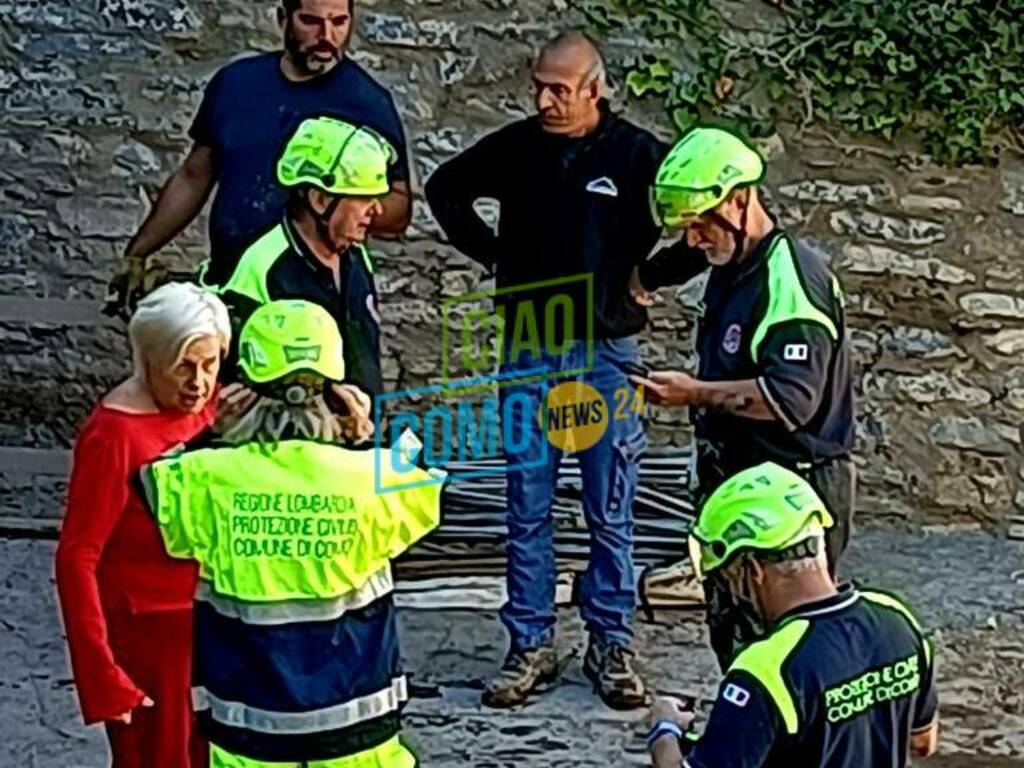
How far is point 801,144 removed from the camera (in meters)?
7.29

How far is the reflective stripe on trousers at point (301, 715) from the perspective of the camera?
3617mm

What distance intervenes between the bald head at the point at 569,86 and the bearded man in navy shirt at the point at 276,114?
432mm

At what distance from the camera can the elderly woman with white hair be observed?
4.05 m

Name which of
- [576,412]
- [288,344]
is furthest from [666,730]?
[576,412]

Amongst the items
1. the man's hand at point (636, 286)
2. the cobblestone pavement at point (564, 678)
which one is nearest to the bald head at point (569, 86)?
the man's hand at point (636, 286)

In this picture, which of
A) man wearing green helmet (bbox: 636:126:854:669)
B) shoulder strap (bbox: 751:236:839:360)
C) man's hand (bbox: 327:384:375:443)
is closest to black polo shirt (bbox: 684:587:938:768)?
man's hand (bbox: 327:384:375:443)

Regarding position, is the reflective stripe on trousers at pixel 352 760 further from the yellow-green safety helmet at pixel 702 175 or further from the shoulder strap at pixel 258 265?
the yellow-green safety helmet at pixel 702 175

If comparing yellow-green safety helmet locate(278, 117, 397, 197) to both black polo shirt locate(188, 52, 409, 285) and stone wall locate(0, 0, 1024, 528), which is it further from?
stone wall locate(0, 0, 1024, 528)

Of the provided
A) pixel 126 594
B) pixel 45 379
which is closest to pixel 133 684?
pixel 126 594

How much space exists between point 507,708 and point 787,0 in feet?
9.65

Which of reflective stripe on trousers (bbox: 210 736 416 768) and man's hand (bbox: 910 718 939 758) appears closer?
man's hand (bbox: 910 718 939 758)

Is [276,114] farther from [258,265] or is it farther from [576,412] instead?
[576,412]

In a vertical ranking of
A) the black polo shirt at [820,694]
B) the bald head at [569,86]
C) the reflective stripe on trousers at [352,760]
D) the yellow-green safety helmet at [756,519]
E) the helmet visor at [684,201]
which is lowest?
the reflective stripe on trousers at [352,760]

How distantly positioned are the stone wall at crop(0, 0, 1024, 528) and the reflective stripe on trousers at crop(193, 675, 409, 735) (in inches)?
153
